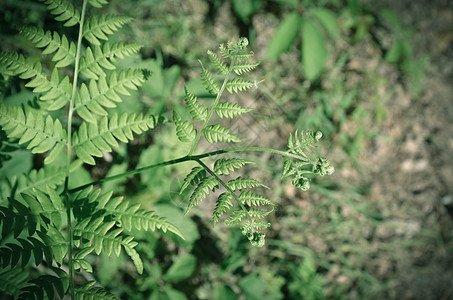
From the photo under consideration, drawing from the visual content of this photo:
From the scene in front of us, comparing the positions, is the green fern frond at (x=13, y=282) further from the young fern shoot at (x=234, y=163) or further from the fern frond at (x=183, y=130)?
the fern frond at (x=183, y=130)

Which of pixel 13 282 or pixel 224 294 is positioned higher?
pixel 224 294

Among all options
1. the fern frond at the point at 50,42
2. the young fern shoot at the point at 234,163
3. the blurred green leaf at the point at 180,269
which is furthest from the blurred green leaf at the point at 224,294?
the fern frond at the point at 50,42

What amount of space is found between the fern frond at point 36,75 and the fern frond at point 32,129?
7 cm

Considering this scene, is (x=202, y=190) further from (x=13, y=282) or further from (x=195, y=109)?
(x=13, y=282)

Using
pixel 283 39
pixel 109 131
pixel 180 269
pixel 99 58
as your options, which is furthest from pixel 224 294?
pixel 283 39

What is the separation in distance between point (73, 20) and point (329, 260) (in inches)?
103

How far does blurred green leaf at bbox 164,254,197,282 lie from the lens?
73.3 inches

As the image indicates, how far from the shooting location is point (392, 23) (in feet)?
9.71

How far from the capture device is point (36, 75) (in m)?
1.14

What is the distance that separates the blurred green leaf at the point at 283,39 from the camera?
2.35 metres

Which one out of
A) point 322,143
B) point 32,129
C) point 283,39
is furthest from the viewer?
point 322,143

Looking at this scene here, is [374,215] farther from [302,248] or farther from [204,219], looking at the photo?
[204,219]

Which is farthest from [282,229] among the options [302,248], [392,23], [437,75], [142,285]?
[437,75]

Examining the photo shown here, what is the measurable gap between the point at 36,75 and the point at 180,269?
134cm
